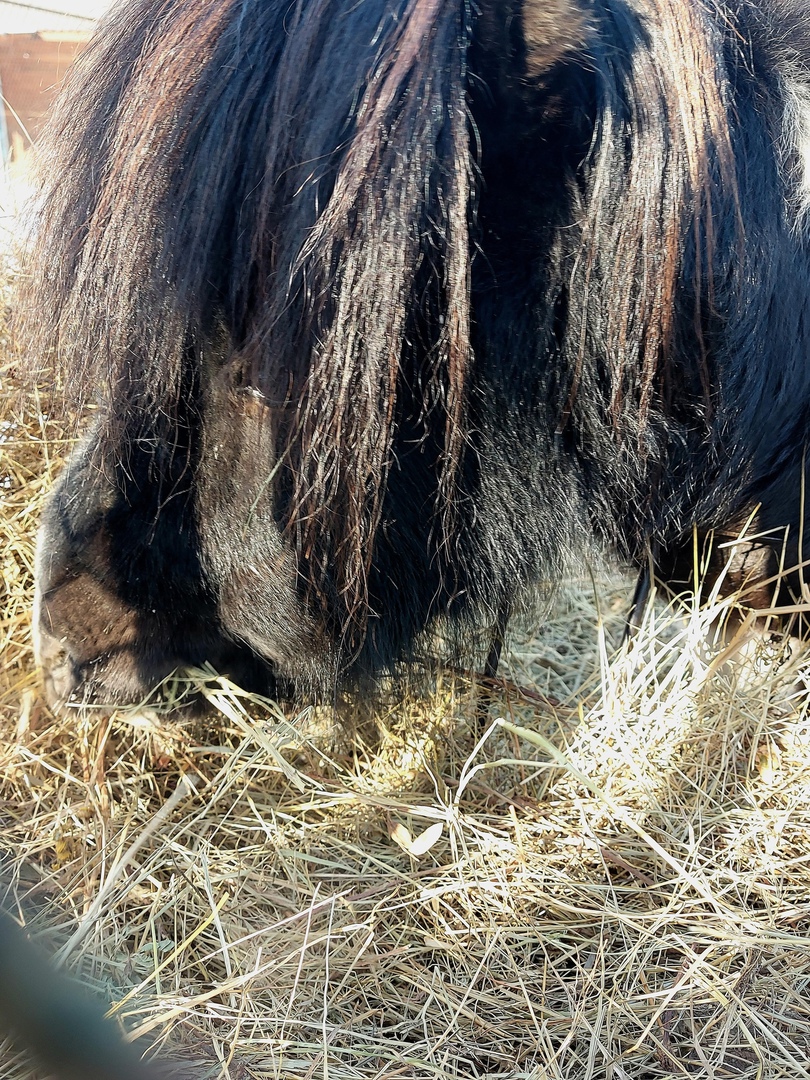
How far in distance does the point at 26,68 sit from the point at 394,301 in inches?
61.5

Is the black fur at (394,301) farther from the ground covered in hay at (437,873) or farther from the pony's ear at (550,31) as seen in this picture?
the ground covered in hay at (437,873)

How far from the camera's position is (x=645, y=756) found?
1.12 m

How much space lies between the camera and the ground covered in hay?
87cm

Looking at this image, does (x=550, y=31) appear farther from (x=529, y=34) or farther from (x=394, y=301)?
(x=394, y=301)

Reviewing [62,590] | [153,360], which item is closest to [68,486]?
[62,590]

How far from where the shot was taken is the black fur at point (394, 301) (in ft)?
2.66

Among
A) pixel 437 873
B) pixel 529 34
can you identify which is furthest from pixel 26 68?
pixel 437 873

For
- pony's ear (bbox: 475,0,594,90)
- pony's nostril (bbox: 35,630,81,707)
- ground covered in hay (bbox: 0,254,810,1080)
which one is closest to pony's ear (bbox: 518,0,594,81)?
pony's ear (bbox: 475,0,594,90)

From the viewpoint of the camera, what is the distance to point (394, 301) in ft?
2.64

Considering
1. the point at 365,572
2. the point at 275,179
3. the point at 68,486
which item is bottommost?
the point at 365,572

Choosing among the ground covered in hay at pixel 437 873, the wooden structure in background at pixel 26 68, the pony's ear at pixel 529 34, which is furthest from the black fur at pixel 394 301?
the wooden structure in background at pixel 26 68

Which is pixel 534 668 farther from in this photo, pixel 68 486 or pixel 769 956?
pixel 68 486

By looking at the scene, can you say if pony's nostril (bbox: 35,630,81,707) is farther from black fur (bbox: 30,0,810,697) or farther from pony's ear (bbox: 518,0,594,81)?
pony's ear (bbox: 518,0,594,81)

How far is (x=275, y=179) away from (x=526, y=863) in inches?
32.9
